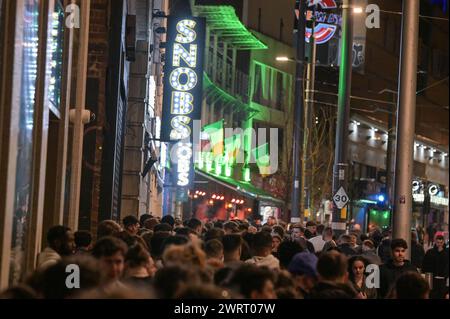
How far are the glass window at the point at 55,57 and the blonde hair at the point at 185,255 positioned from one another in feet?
19.7

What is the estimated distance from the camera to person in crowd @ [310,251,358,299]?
9.13m

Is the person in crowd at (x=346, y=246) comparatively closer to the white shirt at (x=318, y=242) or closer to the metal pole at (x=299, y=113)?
the white shirt at (x=318, y=242)

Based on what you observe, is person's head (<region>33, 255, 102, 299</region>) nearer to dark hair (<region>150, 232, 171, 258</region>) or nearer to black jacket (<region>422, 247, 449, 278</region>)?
dark hair (<region>150, 232, 171, 258</region>)

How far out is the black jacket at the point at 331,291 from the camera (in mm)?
8750

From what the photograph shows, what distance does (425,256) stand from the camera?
77.7ft

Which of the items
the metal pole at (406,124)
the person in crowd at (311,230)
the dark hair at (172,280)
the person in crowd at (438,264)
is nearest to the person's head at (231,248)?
the dark hair at (172,280)

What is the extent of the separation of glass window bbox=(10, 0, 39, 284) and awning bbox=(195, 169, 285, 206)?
40.7m

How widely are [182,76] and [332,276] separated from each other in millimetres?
24535

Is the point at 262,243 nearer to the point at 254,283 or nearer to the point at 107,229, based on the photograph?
the point at 107,229

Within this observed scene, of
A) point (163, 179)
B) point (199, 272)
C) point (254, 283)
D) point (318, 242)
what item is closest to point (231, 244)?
point (199, 272)

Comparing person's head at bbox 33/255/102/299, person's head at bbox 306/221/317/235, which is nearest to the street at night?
person's head at bbox 33/255/102/299

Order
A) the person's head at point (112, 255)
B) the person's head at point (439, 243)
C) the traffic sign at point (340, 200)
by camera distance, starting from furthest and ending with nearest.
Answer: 1. the traffic sign at point (340, 200)
2. the person's head at point (439, 243)
3. the person's head at point (112, 255)

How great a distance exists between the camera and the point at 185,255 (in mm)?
8805

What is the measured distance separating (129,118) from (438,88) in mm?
64495
